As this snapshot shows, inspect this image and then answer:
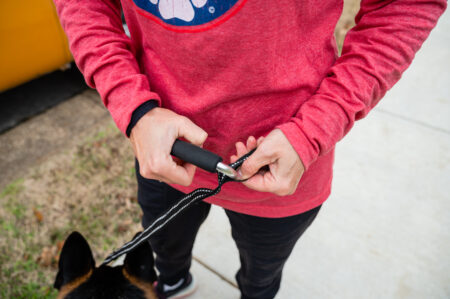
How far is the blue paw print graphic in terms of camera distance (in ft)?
2.38

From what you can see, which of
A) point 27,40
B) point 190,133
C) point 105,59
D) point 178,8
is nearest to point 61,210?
point 27,40

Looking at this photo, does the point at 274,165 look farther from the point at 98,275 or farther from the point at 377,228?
the point at 377,228

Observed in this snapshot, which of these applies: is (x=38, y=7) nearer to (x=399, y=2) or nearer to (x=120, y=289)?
(x=120, y=289)

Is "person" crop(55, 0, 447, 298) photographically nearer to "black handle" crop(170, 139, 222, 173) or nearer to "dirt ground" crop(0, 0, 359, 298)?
"black handle" crop(170, 139, 222, 173)

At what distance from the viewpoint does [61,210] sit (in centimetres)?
236

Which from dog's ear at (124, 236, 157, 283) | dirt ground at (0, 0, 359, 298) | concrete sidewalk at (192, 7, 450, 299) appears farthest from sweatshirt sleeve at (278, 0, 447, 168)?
dirt ground at (0, 0, 359, 298)

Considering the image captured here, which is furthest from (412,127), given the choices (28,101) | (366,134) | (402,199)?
(28,101)

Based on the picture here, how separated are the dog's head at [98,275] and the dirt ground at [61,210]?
1.06 metres

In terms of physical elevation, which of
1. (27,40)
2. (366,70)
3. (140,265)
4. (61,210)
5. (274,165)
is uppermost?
(366,70)

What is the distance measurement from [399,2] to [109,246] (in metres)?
2.22

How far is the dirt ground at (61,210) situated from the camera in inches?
81.4

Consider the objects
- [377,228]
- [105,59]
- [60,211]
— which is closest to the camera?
[105,59]

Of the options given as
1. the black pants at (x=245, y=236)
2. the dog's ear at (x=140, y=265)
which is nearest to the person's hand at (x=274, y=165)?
the black pants at (x=245, y=236)

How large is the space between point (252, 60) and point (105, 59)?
415 mm
